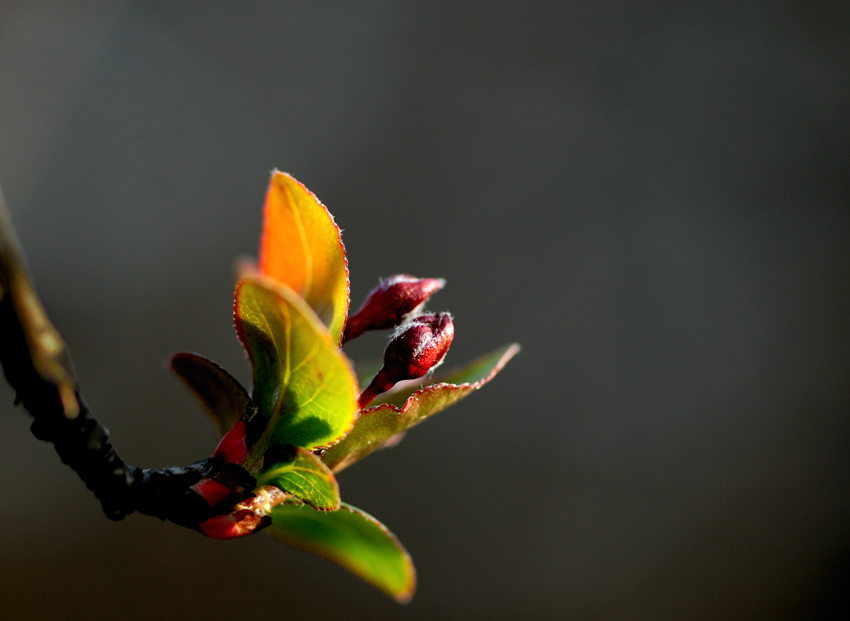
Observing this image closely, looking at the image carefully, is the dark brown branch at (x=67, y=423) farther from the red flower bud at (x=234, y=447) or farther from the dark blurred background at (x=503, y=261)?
the dark blurred background at (x=503, y=261)

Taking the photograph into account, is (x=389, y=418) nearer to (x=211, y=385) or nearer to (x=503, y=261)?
(x=211, y=385)

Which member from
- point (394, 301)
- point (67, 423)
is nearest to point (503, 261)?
point (394, 301)

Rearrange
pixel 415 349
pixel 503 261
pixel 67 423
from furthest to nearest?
pixel 503 261 → pixel 415 349 → pixel 67 423

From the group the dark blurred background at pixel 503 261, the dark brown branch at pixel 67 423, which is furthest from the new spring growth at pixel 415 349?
the dark blurred background at pixel 503 261

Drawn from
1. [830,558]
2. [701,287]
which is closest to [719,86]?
[701,287]

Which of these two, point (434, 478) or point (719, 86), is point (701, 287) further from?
point (434, 478)

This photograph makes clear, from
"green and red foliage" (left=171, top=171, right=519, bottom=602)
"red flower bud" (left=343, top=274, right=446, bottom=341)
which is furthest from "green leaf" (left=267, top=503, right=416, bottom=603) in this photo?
"red flower bud" (left=343, top=274, right=446, bottom=341)

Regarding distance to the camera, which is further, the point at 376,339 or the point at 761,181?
the point at 761,181

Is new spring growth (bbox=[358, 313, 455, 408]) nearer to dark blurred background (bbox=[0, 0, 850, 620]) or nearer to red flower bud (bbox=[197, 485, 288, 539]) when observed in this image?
red flower bud (bbox=[197, 485, 288, 539])
